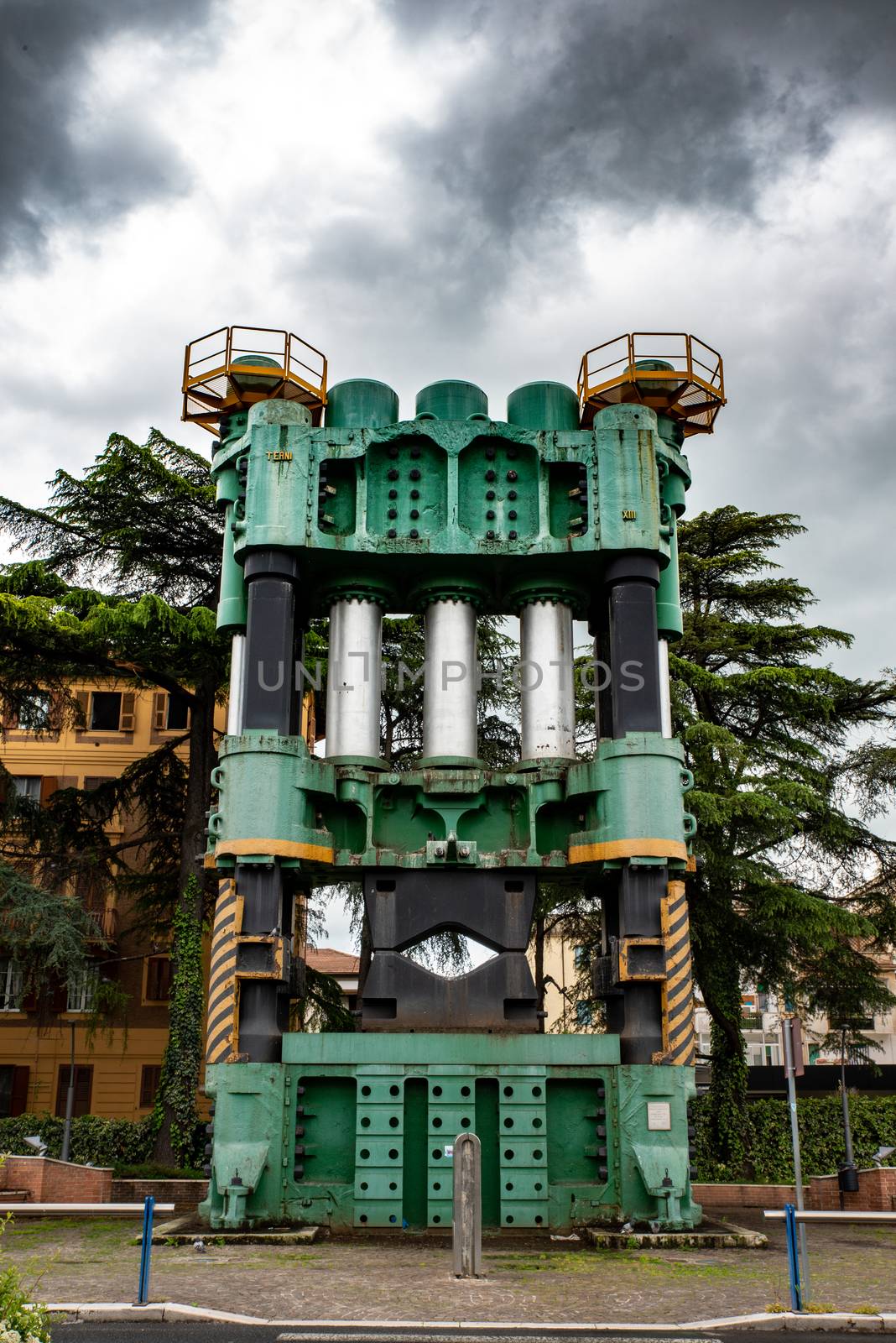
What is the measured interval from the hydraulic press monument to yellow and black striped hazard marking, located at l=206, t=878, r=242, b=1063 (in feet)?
0.14

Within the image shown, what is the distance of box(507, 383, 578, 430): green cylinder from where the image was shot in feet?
71.1

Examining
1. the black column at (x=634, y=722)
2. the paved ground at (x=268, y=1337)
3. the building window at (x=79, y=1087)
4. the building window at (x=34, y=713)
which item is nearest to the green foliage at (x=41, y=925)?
the building window at (x=34, y=713)

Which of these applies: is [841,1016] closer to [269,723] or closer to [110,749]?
[269,723]

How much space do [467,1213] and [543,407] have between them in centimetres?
1330

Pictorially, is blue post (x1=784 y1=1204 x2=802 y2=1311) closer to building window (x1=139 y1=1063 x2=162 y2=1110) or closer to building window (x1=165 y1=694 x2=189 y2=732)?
building window (x1=139 y1=1063 x2=162 y2=1110)

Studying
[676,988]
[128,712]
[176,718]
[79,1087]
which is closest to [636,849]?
[676,988]

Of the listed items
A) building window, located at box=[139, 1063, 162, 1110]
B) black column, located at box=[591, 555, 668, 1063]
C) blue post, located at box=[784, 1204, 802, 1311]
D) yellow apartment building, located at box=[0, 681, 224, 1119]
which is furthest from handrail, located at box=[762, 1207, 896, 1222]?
building window, located at box=[139, 1063, 162, 1110]

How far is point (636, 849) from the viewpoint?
18781 mm

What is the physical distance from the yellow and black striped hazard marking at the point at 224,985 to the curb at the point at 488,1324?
6.68m

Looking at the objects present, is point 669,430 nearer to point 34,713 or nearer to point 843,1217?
point 843,1217

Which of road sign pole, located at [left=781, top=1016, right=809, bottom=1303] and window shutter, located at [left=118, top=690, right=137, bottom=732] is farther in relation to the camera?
window shutter, located at [left=118, top=690, right=137, bottom=732]

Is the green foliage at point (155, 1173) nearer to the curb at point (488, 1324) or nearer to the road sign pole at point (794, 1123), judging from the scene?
the curb at point (488, 1324)

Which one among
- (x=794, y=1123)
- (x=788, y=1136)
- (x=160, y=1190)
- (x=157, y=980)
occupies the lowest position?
(x=160, y=1190)

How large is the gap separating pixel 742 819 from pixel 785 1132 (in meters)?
7.35
